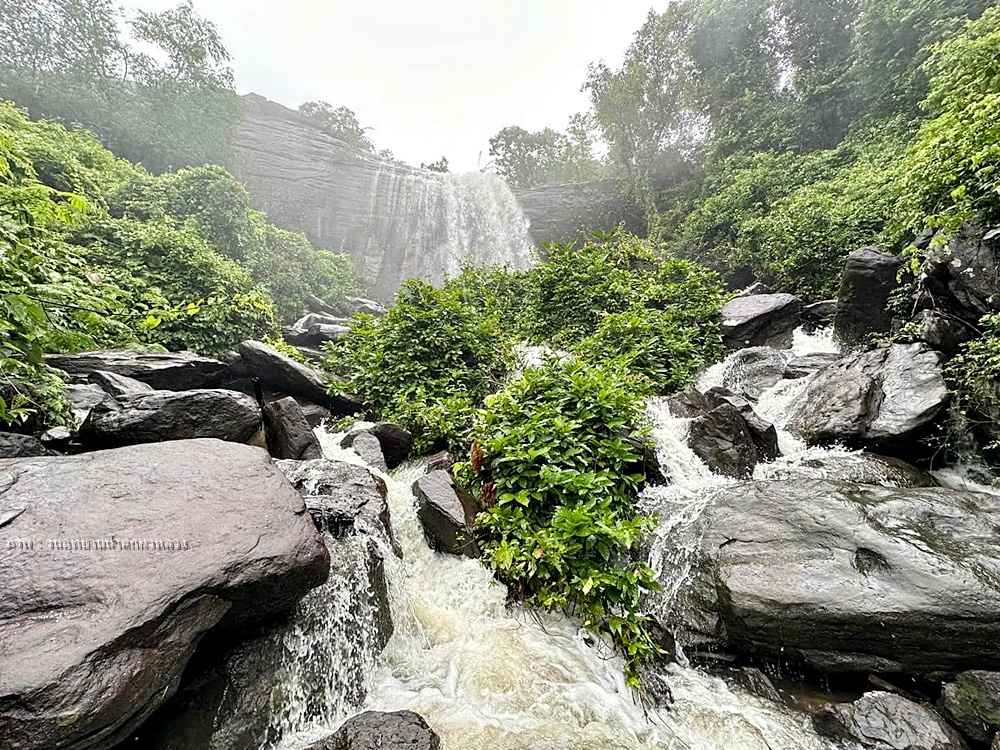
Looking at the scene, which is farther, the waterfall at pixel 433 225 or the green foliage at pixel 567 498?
the waterfall at pixel 433 225

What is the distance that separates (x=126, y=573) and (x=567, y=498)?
11.8 feet

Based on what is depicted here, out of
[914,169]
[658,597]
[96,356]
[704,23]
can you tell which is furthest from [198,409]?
[704,23]

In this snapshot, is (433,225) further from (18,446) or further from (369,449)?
(18,446)

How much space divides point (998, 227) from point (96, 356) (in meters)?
12.8

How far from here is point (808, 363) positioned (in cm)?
845

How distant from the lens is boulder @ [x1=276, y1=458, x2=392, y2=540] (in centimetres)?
443

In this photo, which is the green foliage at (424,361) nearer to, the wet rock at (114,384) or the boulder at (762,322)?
the wet rock at (114,384)

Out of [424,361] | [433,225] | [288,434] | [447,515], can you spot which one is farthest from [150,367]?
[433,225]

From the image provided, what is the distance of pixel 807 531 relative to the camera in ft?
13.7

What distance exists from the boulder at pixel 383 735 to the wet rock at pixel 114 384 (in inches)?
190

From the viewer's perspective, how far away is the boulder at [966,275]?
5812 millimetres

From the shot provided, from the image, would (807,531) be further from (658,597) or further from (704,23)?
(704,23)

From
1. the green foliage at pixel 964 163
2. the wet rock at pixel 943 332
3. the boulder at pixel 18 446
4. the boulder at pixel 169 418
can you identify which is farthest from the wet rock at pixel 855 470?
the boulder at pixel 18 446

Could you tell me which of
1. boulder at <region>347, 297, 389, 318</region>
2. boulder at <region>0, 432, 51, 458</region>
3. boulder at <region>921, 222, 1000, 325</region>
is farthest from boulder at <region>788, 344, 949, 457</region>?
boulder at <region>347, 297, 389, 318</region>
